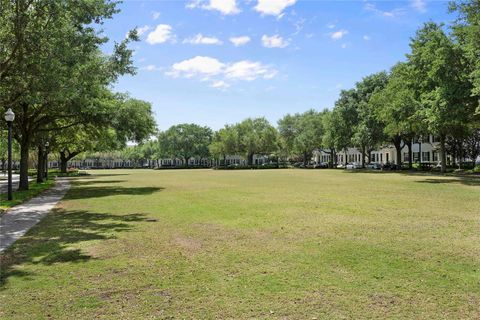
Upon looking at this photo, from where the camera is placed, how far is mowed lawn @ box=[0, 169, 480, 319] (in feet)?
17.3

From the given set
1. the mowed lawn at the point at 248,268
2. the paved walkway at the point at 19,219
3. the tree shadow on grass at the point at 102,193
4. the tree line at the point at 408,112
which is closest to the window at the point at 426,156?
the tree line at the point at 408,112

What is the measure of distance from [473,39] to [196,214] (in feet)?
74.2

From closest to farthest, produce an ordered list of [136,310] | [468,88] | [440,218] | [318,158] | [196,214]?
1. [136,310]
2. [440,218]
3. [196,214]
4. [468,88]
5. [318,158]

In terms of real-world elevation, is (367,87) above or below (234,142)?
above

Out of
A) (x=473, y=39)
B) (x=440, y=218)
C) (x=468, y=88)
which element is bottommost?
(x=440, y=218)

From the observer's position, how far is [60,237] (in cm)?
1029

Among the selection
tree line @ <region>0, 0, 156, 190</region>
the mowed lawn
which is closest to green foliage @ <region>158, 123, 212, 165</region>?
tree line @ <region>0, 0, 156, 190</region>

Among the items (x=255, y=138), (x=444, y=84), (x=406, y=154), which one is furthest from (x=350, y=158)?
(x=444, y=84)

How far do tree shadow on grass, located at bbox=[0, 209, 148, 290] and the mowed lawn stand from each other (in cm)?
3

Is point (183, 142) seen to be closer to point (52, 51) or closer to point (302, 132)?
point (302, 132)

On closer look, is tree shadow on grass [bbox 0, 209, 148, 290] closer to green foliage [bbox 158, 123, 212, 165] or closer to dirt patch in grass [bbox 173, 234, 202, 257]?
dirt patch in grass [bbox 173, 234, 202, 257]

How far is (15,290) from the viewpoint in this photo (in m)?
6.06

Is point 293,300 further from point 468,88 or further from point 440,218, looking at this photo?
point 468,88

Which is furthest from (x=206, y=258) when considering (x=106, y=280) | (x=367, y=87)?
(x=367, y=87)
